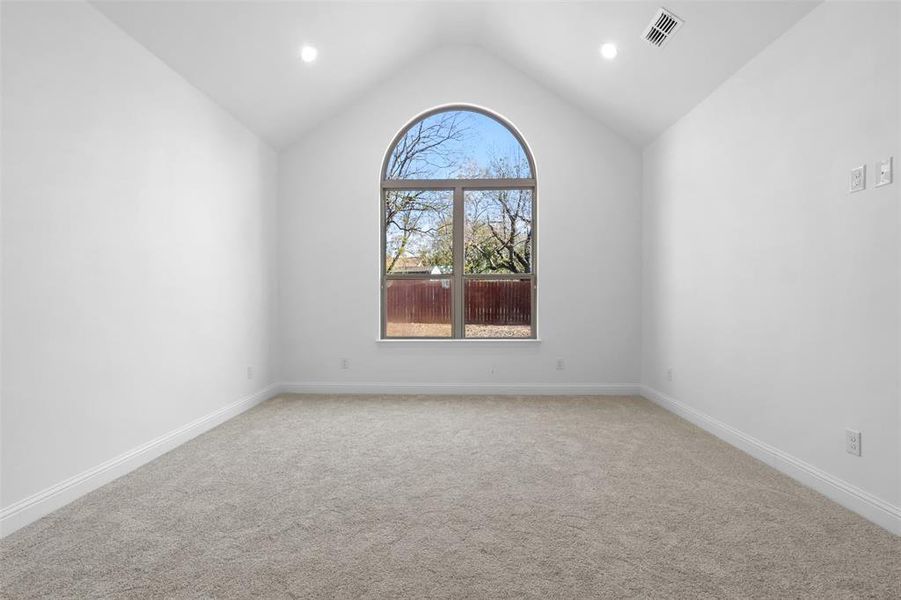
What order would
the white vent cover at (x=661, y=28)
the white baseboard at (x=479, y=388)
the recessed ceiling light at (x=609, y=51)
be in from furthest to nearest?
the white baseboard at (x=479, y=388) < the recessed ceiling light at (x=609, y=51) < the white vent cover at (x=661, y=28)

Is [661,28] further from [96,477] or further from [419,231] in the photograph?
[96,477]

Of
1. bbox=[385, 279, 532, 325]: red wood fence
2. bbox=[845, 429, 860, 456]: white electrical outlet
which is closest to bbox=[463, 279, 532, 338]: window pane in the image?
bbox=[385, 279, 532, 325]: red wood fence

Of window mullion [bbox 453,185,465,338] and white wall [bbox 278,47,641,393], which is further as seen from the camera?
window mullion [bbox 453,185,465,338]

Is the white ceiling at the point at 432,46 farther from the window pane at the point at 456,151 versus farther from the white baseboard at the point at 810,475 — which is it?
the white baseboard at the point at 810,475

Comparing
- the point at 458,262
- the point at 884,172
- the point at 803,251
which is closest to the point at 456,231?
the point at 458,262

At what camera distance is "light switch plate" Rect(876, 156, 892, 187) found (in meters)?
2.08

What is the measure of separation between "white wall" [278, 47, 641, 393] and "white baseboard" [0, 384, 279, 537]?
1425 mm

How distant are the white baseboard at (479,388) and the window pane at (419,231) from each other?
3.79 feet

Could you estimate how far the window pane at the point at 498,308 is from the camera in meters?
5.04

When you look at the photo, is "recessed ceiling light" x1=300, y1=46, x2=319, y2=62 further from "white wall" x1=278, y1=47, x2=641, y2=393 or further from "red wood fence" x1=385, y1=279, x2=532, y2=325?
"red wood fence" x1=385, y1=279, x2=532, y2=325

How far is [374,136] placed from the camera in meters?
4.95

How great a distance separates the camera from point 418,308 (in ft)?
16.7

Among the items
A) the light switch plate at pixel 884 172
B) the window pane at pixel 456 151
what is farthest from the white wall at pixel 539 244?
the light switch plate at pixel 884 172

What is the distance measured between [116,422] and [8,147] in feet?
4.76
